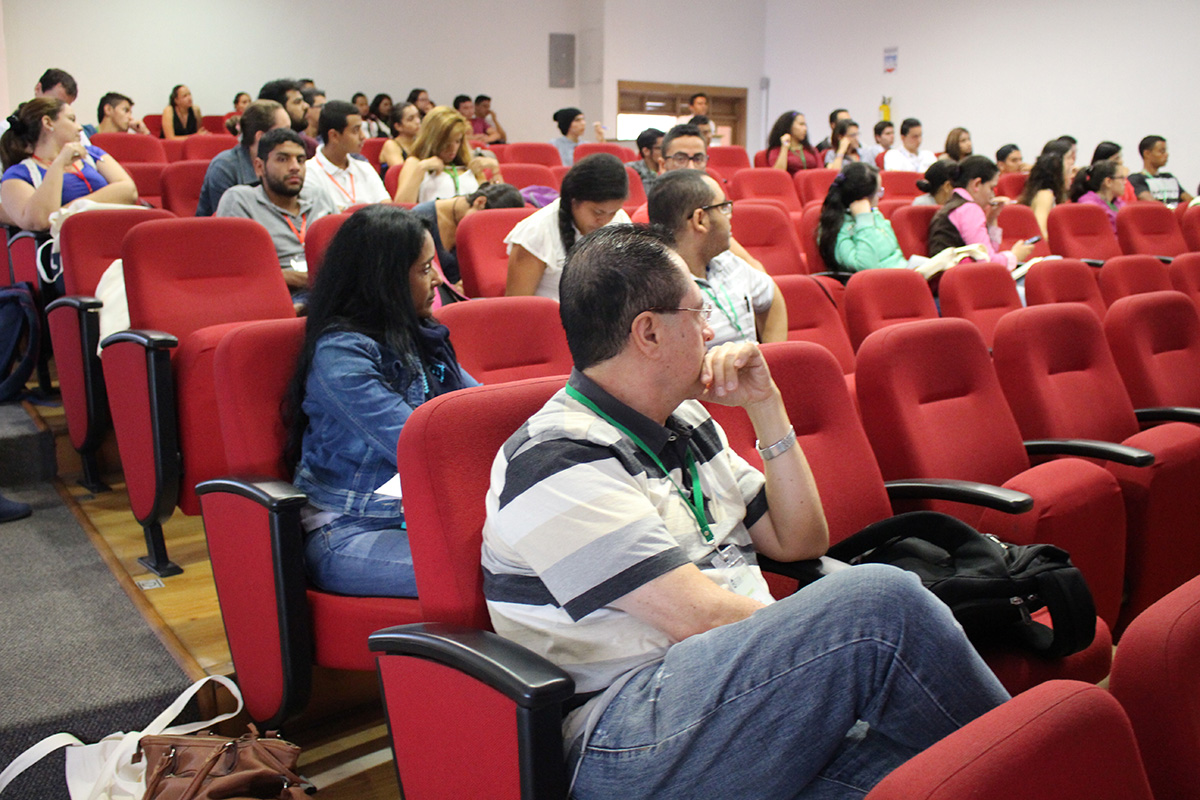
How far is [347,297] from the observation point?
175cm

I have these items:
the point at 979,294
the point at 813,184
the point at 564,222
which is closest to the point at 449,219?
the point at 564,222

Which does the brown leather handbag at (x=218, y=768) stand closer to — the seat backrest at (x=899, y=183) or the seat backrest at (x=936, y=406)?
the seat backrest at (x=936, y=406)

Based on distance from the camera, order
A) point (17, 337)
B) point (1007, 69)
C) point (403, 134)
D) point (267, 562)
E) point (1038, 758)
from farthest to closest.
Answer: point (1007, 69), point (403, 134), point (17, 337), point (267, 562), point (1038, 758)

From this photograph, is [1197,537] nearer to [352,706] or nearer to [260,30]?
[352,706]

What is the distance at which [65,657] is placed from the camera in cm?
179

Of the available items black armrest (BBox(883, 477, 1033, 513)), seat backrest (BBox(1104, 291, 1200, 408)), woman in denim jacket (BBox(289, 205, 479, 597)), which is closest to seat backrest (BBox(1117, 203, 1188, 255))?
seat backrest (BBox(1104, 291, 1200, 408))

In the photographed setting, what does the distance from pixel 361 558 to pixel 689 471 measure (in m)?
0.59

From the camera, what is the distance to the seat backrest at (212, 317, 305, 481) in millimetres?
1675

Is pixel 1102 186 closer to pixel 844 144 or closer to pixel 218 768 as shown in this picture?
pixel 844 144

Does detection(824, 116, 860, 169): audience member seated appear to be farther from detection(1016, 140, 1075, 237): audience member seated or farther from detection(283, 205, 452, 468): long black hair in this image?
detection(283, 205, 452, 468): long black hair

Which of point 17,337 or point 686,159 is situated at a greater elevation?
point 686,159

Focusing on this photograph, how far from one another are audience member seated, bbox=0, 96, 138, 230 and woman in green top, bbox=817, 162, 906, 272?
108 inches

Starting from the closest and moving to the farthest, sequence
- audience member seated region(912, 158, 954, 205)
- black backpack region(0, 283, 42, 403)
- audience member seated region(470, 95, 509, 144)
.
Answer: black backpack region(0, 283, 42, 403) < audience member seated region(912, 158, 954, 205) < audience member seated region(470, 95, 509, 144)

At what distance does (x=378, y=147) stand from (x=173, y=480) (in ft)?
16.8
